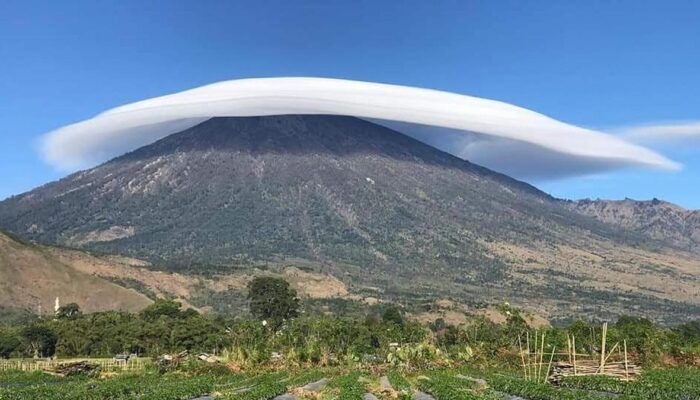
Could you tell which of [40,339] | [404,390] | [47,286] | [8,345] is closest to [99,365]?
[404,390]

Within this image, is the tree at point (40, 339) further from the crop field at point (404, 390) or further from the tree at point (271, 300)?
the crop field at point (404, 390)

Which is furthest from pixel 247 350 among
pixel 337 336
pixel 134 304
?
pixel 134 304

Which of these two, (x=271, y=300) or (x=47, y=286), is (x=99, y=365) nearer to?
(x=271, y=300)

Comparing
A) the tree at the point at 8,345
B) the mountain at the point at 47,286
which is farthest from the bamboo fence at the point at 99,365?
the mountain at the point at 47,286

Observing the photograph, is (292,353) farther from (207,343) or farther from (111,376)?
(207,343)

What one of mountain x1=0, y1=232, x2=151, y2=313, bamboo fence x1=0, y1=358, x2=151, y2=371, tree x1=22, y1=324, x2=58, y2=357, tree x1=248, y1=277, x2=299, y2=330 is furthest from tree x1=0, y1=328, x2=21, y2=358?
mountain x1=0, y1=232, x2=151, y2=313

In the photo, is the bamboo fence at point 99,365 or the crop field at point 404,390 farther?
the bamboo fence at point 99,365
